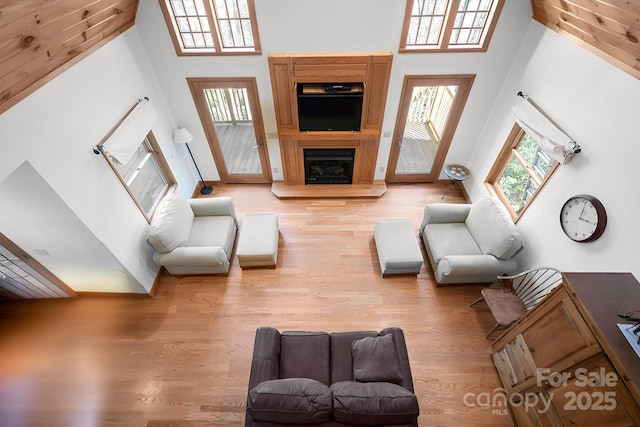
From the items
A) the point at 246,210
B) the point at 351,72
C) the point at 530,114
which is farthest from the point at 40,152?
the point at 530,114

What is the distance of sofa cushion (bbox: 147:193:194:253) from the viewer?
3.83 meters

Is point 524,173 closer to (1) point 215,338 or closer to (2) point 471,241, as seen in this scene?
(2) point 471,241

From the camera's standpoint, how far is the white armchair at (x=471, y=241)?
12.3ft

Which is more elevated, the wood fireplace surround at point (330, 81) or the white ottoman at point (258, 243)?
the wood fireplace surround at point (330, 81)

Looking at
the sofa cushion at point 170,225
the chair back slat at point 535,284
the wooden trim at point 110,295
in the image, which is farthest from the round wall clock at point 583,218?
the wooden trim at point 110,295

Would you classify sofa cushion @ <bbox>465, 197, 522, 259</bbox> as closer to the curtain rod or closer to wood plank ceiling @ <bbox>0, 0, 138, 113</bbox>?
the curtain rod

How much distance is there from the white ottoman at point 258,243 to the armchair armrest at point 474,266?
2.31 metres

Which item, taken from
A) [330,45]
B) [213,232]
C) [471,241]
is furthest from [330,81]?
[471,241]

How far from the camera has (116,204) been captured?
350 centimetres

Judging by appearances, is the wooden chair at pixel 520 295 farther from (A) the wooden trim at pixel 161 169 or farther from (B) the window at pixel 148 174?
(B) the window at pixel 148 174

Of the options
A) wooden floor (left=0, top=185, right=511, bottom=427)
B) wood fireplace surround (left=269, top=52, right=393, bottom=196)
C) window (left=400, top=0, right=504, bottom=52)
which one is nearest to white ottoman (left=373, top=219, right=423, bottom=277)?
wooden floor (left=0, top=185, right=511, bottom=427)

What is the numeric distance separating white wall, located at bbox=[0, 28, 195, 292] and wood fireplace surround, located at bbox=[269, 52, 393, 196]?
1860mm

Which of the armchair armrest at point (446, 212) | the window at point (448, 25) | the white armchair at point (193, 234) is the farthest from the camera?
the armchair armrest at point (446, 212)

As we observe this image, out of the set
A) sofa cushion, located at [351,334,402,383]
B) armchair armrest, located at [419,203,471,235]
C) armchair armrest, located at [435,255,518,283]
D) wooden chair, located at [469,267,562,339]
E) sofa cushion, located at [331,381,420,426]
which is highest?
armchair armrest, located at [419,203,471,235]
